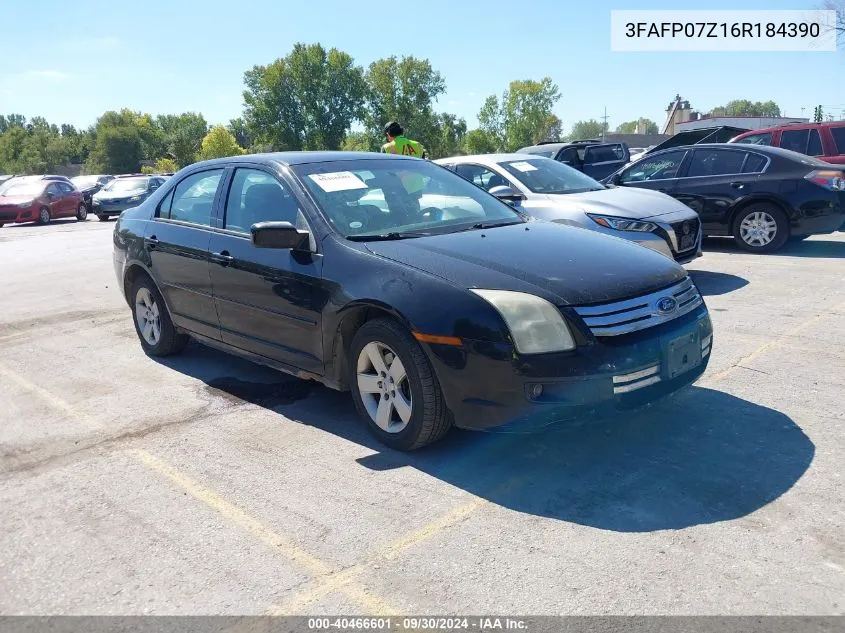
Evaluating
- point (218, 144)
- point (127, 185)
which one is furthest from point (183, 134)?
point (127, 185)

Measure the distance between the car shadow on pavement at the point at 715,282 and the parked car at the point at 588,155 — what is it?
7.07 m

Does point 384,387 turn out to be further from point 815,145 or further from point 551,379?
point 815,145

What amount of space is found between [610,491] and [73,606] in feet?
7.49

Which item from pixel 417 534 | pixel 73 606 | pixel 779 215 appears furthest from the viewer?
pixel 779 215

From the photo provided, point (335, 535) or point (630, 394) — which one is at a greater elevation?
point (630, 394)

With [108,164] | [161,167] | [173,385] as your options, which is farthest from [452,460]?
[108,164]

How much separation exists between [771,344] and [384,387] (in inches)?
131

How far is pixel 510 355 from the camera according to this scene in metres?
3.41

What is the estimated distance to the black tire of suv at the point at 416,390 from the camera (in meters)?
3.66

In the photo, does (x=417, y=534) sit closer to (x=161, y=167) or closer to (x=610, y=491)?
(x=610, y=491)

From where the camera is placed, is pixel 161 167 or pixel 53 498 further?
pixel 161 167

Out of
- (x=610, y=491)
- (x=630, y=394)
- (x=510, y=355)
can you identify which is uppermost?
(x=510, y=355)

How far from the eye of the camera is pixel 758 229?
9.95m

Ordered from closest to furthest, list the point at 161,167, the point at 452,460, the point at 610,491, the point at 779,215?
the point at 610,491, the point at 452,460, the point at 779,215, the point at 161,167
